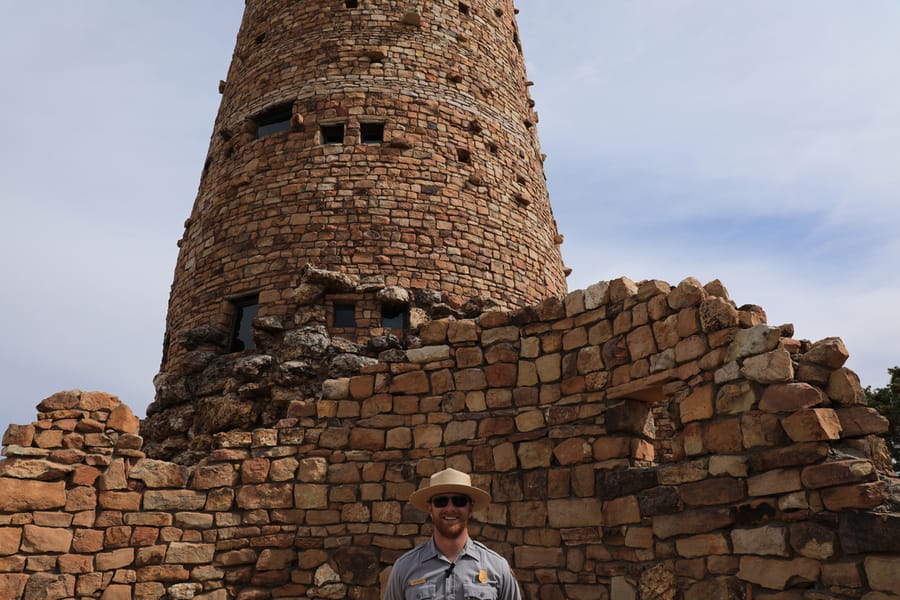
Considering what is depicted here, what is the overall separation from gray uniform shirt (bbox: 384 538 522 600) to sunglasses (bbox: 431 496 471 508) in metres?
0.18

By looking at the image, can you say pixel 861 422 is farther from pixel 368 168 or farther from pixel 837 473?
pixel 368 168

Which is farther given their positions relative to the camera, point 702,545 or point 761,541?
point 702,545

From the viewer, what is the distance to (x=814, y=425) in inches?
154

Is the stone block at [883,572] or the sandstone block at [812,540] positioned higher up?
the sandstone block at [812,540]

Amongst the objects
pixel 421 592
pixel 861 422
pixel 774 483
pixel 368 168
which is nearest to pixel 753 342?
pixel 861 422

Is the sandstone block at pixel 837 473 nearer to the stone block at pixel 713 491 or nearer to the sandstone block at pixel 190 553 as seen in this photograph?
the stone block at pixel 713 491

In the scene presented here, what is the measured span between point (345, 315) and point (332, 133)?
→ 9.86ft

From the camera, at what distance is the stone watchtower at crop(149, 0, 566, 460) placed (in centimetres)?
870

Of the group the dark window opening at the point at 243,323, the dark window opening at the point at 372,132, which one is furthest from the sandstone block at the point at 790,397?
the dark window opening at the point at 372,132

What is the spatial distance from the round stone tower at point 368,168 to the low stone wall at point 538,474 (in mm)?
2910

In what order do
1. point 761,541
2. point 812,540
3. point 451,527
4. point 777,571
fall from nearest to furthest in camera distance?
point 451,527 < point 812,540 < point 777,571 < point 761,541

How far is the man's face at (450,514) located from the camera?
120 inches

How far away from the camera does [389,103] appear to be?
980cm

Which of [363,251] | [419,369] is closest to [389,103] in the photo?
[363,251]
